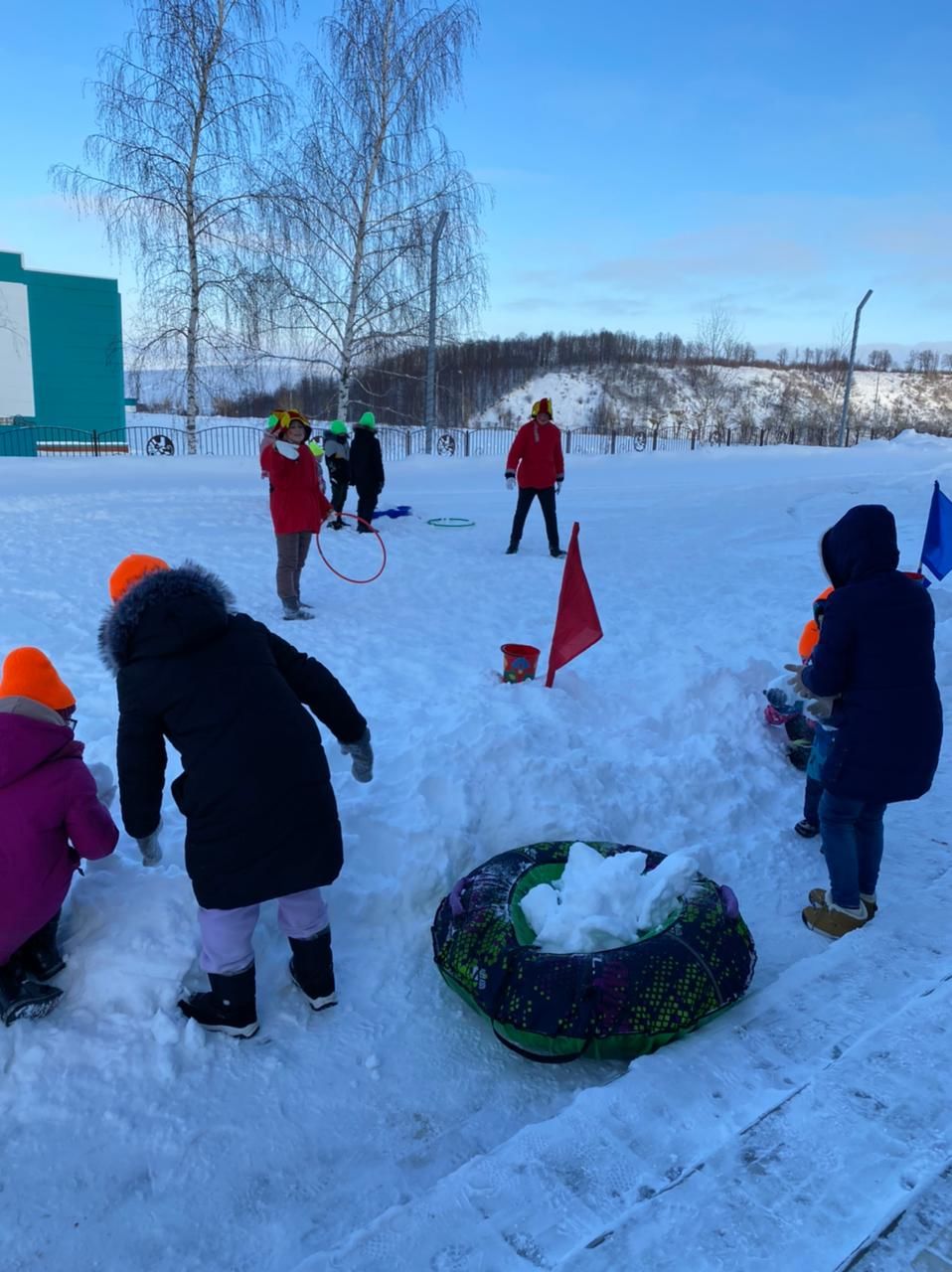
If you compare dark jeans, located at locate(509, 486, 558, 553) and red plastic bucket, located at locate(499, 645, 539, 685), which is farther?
dark jeans, located at locate(509, 486, 558, 553)

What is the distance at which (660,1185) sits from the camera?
2.04 metres

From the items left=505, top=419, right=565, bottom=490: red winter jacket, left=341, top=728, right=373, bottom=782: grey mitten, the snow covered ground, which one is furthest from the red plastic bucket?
left=505, top=419, right=565, bottom=490: red winter jacket

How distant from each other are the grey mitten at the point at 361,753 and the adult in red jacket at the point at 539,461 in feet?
22.9

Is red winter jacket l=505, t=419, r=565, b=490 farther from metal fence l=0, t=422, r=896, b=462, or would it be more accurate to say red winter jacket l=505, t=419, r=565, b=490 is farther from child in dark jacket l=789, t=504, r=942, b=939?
metal fence l=0, t=422, r=896, b=462

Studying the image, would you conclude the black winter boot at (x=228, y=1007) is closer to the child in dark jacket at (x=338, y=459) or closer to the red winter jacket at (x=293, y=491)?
the red winter jacket at (x=293, y=491)

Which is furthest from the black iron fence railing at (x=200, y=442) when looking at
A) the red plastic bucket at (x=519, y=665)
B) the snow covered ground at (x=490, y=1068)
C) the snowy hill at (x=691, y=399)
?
the snowy hill at (x=691, y=399)

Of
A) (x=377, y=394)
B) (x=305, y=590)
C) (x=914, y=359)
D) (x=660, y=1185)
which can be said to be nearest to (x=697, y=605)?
(x=305, y=590)

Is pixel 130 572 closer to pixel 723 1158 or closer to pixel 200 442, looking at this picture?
pixel 723 1158

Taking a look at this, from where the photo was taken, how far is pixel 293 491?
6.94 m

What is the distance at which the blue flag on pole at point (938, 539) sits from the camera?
740cm

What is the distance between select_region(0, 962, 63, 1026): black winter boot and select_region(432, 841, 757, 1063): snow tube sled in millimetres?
1207

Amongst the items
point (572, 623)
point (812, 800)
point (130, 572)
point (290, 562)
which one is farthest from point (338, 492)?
point (130, 572)

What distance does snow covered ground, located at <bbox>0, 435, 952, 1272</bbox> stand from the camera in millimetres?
1986

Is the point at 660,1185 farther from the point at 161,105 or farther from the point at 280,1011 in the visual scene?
the point at 161,105
